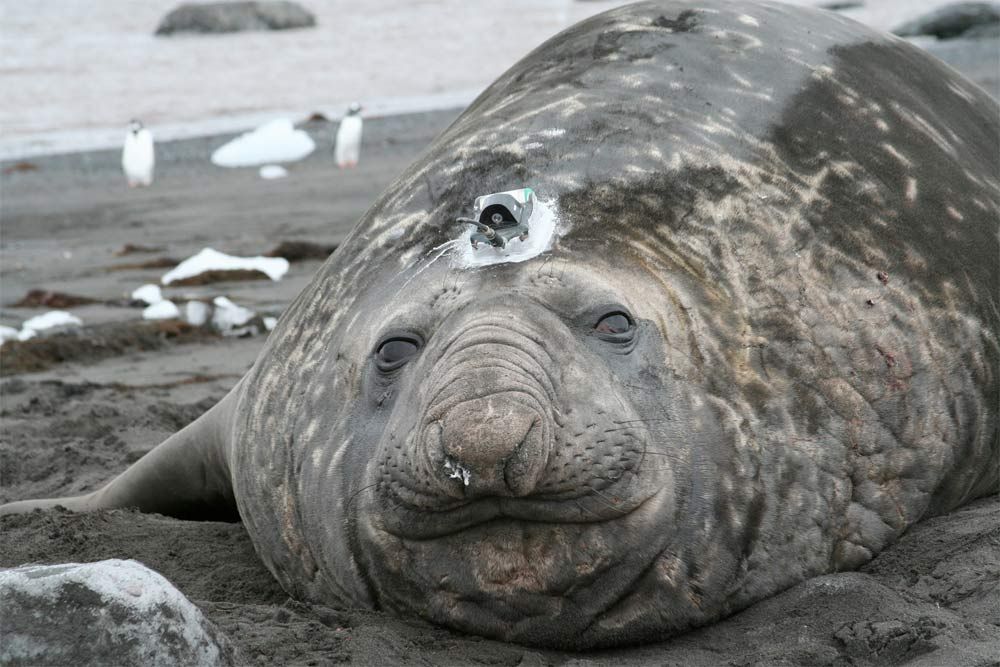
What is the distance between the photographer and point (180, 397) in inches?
259

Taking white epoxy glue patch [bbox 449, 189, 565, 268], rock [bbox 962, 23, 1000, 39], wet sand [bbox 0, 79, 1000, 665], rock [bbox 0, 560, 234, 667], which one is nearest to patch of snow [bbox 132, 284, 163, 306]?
wet sand [bbox 0, 79, 1000, 665]

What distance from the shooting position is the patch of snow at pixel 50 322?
7.94 meters

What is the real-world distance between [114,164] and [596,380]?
11445mm

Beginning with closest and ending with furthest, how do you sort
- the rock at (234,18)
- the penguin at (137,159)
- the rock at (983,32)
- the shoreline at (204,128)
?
the penguin at (137,159), the shoreline at (204,128), the rock at (983,32), the rock at (234,18)

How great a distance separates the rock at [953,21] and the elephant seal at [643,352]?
17902 mm

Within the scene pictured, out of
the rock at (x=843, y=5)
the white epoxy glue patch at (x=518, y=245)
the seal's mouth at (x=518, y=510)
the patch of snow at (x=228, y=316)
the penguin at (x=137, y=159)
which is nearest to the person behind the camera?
the seal's mouth at (x=518, y=510)

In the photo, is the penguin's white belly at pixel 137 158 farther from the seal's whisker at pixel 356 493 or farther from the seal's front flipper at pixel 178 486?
the seal's whisker at pixel 356 493

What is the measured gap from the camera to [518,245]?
11.4ft

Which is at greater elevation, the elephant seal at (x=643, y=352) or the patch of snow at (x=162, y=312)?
the elephant seal at (x=643, y=352)

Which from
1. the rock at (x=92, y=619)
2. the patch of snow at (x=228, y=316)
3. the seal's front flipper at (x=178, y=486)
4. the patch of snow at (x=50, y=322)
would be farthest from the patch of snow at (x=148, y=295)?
the rock at (x=92, y=619)

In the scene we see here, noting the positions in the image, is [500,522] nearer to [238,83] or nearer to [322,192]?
[322,192]

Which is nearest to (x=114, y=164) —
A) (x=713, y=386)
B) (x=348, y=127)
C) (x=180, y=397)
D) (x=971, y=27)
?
(x=348, y=127)

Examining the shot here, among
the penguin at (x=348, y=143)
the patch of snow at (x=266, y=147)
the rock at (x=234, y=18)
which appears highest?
the penguin at (x=348, y=143)

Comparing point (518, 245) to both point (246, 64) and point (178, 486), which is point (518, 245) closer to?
point (178, 486)
